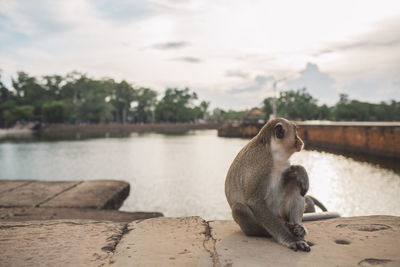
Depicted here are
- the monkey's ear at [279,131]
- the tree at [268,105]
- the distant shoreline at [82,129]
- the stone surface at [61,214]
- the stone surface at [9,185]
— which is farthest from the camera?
the tree at [268,105]

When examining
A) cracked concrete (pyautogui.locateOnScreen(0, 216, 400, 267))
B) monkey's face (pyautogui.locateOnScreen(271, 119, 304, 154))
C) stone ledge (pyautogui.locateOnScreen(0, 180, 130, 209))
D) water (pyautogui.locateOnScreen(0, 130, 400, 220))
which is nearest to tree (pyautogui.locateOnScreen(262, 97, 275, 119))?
water (pyautogui.locateOnScreen(0, 130, 400, 220))

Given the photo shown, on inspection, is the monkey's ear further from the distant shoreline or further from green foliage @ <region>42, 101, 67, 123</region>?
green foliage @ <region>42, 101, 67, 123</region>

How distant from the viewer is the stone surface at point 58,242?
2514 mm

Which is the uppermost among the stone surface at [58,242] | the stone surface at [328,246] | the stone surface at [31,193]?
the stone surface at [328,246]

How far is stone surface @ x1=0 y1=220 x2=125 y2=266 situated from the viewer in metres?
2.51

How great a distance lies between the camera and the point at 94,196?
7.66m

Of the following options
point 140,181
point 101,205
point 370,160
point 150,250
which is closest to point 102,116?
point 140,181

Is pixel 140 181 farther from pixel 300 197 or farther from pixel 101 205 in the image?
pixel 300 197

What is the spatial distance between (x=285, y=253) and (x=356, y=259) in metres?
0.53

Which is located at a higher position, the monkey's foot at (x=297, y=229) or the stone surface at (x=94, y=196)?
the monkey's foot at (x=297, y=229)

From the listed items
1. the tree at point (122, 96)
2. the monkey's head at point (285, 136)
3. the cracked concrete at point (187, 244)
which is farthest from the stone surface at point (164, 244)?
the tree at point (122, 96)

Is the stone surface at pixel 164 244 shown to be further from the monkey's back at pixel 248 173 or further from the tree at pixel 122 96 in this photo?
the tree at pixel 122 96

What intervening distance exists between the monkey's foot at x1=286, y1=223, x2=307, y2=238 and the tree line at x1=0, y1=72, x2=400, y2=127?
2580 inches

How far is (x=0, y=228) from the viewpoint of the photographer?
3.39 metres
